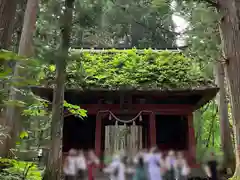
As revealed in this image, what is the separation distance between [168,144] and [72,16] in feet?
20.0

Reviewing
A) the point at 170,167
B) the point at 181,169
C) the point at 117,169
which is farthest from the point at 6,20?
the point at 181,169

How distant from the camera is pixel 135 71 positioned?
882cm

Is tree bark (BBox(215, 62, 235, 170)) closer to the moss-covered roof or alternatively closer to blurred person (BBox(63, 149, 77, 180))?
the moss-covered roof

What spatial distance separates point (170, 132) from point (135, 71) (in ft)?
10.1

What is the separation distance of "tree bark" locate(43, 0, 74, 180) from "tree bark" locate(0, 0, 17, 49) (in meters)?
1.92

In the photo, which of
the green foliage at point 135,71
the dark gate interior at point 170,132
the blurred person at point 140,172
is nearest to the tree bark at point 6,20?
the green foliage at point 135,71

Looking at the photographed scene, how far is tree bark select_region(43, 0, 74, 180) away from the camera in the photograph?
5.48 meters

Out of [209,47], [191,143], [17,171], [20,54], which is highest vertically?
[209,47]

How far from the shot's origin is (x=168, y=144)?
10195 mm

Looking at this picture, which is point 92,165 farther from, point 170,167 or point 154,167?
point 170,167

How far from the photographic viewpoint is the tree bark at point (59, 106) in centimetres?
548

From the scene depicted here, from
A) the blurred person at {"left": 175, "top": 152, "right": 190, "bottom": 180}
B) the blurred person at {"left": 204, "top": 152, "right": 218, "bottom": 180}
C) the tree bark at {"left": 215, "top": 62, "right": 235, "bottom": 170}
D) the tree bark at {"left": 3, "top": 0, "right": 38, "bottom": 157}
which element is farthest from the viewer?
the tree bark at {"left": 215, "top": 62, "right": 235, "bottom": 170}

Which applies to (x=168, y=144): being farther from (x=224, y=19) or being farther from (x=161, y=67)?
(x=224, y=19)

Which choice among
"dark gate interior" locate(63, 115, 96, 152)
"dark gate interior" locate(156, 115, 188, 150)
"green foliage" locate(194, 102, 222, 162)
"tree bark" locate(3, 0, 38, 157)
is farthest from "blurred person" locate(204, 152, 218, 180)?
"green foliage" locate(194, 102, 222, 162)
